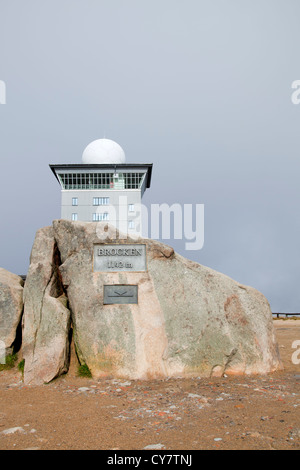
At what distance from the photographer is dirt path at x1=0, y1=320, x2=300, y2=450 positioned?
187 inches

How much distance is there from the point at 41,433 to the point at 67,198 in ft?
141

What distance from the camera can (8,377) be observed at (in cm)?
834

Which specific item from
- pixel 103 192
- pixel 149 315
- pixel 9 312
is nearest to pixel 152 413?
pixel 149 315

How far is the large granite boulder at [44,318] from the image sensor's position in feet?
26.5

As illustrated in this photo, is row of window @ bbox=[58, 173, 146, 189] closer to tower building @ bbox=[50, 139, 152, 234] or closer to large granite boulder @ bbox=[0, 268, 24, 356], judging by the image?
tower building @ bbox=[50, 139, 152, 234]

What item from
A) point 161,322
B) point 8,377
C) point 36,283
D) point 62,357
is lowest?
point 8,377

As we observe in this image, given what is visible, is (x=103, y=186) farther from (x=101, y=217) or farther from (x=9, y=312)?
(x=9, y=312)

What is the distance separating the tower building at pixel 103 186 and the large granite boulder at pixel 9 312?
36.5 metres

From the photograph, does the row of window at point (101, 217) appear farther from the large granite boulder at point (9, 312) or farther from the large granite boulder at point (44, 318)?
the large granite boulder at point (44, 318)

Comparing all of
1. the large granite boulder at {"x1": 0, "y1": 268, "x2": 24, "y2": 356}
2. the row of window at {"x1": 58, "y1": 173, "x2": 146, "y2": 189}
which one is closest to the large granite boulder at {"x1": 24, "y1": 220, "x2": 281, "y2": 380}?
the large granite boulder at {"x1": 0, "y1": 268, "x2": 24, "y2": 356}

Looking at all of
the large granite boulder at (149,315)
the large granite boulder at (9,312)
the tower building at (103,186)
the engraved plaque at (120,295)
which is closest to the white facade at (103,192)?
the tower building at (103,186)
